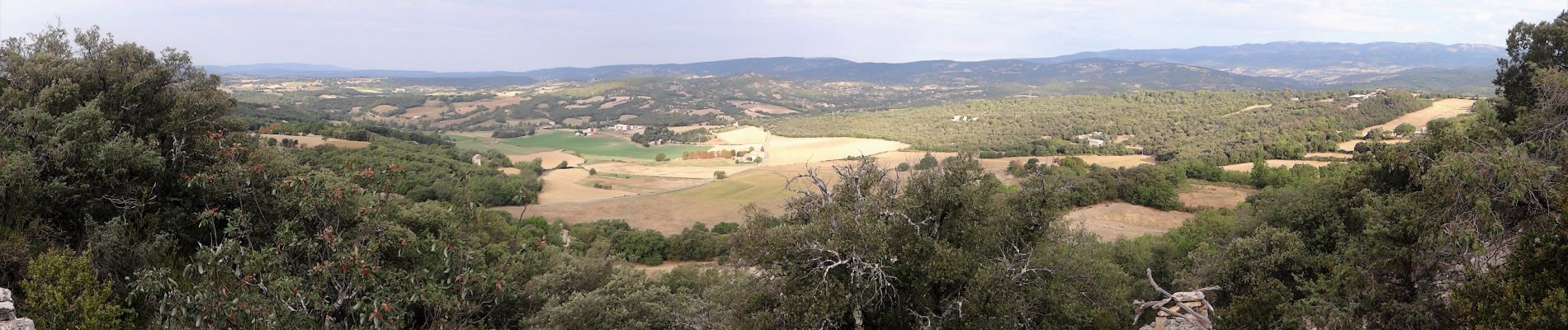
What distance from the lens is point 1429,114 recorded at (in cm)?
6303

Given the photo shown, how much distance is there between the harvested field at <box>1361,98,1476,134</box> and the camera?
60062 millimetres

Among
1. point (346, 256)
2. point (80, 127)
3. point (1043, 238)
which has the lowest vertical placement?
point (1043, 238)

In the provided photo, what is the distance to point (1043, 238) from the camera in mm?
9734

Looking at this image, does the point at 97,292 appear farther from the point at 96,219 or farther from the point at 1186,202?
the point at 1186,202

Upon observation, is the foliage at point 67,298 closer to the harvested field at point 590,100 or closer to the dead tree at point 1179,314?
the dead tree at point 1179,314

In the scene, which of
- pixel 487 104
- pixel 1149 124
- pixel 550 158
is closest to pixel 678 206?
pixel 550 158

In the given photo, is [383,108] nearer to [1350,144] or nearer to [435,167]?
[435,167]

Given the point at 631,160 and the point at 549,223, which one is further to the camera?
the point at 631,160

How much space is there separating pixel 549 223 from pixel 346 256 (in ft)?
112

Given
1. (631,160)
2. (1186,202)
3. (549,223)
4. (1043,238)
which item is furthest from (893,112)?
(1043,238)

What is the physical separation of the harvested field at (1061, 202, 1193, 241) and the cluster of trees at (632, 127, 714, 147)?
64.7 meters

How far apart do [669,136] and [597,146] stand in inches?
558

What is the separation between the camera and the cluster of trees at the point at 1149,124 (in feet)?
209

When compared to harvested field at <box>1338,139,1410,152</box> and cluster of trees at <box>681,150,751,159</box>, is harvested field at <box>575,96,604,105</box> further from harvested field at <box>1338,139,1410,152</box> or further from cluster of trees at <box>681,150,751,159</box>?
harvested field at <box>1338,139,1410,152</box>
